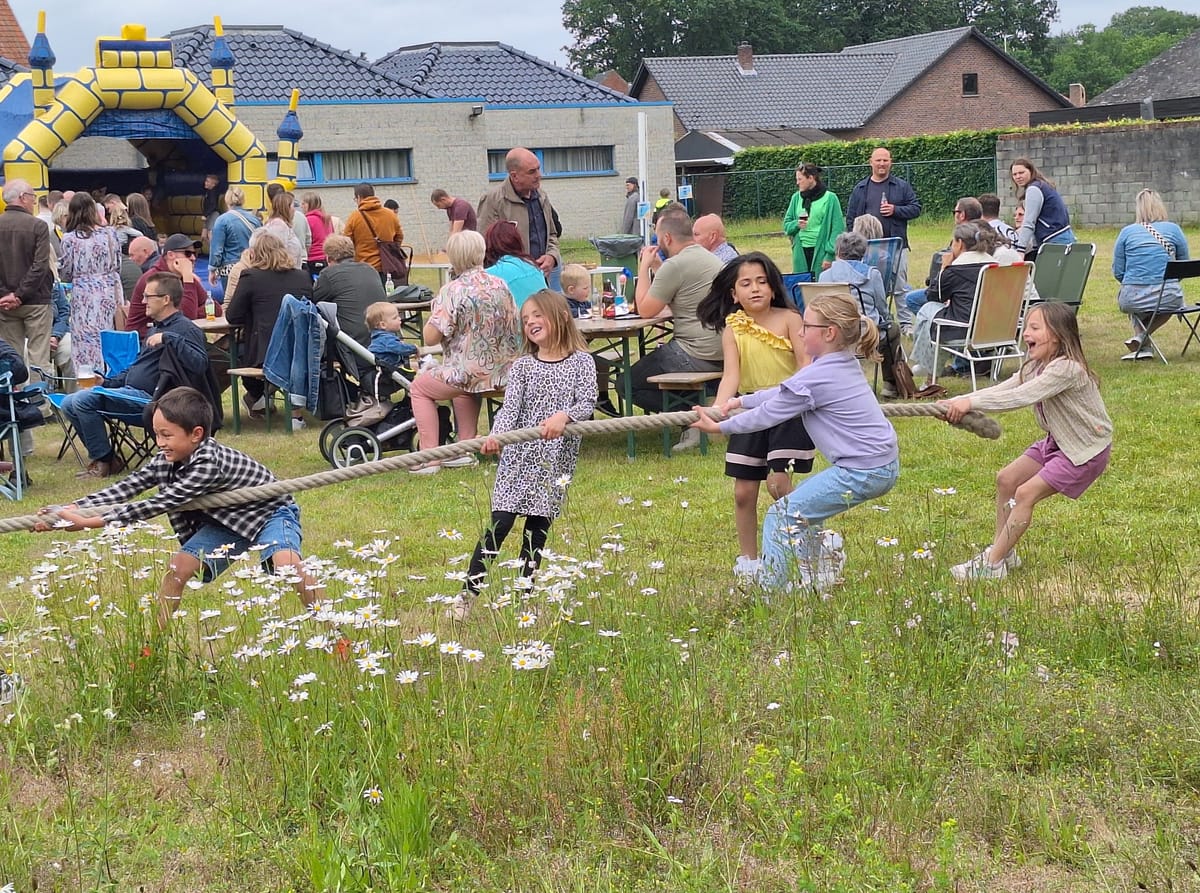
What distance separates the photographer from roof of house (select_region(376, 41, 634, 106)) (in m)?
36.2

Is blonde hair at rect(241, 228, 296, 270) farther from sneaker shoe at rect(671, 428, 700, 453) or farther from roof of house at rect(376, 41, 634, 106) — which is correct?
roof of house at rect(376, 41, 634, 106)

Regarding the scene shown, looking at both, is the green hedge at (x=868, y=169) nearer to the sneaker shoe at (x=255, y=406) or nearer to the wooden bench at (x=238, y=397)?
the sneaker shoe at (x=255, y=406)

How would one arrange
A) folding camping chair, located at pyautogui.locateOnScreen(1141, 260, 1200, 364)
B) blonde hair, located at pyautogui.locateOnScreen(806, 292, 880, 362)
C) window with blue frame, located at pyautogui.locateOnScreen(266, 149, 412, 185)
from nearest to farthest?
blonde hair, located at pyautogui.locateOnScreen(806, 292, 880, 362) < folding camping chair, located at pyautogui.locateOnScreen(1141, 260, 1200, 364) < window with blue frame, located at pyautogui.locateOnScreen(266, 149, 412, 185)

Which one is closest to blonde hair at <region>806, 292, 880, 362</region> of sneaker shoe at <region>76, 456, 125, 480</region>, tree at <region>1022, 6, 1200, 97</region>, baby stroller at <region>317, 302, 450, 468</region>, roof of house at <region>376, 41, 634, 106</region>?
baby stroller at <region>317, 302, 450, 468</region>

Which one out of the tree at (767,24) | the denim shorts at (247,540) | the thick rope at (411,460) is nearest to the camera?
the thick rope at (411,460)

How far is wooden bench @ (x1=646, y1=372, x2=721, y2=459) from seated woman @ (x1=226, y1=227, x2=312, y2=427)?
3151 millimetres

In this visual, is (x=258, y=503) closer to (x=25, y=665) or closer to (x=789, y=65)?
(x=25, y=665)

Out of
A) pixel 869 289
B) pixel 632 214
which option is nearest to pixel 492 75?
pixel 632 214

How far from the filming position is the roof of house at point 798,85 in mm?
57438

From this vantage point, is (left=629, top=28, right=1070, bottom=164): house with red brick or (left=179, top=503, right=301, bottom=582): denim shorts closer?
(left=179, top=503, right=301, bottom=582): denim shorts

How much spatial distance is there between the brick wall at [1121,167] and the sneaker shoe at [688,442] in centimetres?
2061

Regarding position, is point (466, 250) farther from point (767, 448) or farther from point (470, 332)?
point (767, 448)

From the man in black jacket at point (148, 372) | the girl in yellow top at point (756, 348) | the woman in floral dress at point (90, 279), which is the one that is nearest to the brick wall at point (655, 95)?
the woman in floral dress at point (90, 279)

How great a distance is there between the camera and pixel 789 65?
2398 inches
